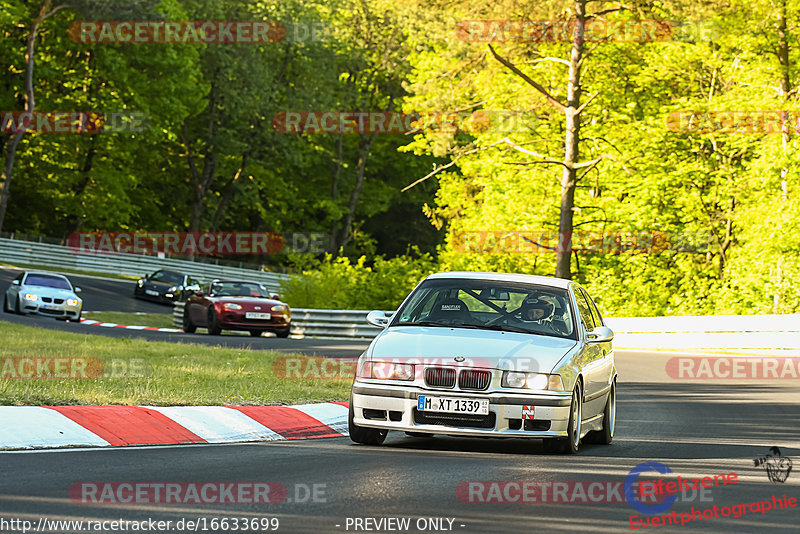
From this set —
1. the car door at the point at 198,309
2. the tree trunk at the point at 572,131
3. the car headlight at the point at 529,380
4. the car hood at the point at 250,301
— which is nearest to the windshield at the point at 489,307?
the car headlight at the point at 529,380

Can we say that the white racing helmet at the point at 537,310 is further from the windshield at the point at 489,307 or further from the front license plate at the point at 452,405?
the front license plate at the point at 452,405

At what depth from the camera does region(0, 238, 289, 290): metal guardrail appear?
189 ft

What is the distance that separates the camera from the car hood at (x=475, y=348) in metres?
10.2

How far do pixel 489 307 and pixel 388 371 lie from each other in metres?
1.66

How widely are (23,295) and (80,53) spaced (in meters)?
33.3

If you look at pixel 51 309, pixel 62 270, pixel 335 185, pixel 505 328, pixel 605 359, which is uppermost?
pixel 505 328

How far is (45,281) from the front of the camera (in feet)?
117

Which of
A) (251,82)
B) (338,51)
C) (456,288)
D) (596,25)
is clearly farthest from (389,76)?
(456,288)

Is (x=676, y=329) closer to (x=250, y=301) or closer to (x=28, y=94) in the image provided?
(x=250, y=301)

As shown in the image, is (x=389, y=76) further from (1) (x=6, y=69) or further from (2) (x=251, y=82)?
(1) (x=6, y=69)

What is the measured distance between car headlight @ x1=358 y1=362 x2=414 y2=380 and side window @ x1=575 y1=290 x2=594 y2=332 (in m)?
2.17

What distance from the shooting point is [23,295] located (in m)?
34.8

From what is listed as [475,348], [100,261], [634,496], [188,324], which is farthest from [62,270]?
[634,496]

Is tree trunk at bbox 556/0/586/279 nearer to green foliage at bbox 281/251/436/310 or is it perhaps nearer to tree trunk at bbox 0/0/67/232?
green foliage at bbox 281/251/436/310
